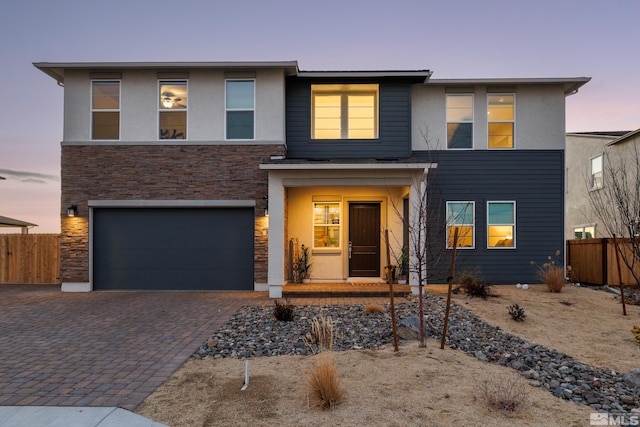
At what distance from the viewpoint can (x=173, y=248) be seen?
11.5 m

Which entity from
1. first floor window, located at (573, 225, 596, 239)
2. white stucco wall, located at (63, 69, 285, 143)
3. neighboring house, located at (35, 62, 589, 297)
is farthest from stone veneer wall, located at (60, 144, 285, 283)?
first floor window, located at (573, 225, 596, 239)

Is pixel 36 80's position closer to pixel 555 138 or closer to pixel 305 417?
pixel 305 417

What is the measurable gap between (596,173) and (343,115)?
13.3m

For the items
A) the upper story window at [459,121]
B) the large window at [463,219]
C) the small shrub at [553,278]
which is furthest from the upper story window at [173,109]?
the small shrub at [553,278]

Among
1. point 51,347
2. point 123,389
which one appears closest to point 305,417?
point 123,389

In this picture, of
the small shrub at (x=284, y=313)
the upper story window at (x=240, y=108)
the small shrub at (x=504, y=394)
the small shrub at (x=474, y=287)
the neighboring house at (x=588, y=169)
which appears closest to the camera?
the small shrub at (x=504, y=394)

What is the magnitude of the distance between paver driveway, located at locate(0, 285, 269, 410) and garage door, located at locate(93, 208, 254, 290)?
0.54 m

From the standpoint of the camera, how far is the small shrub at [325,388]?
12.4ft

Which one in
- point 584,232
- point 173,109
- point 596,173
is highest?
point 173,109

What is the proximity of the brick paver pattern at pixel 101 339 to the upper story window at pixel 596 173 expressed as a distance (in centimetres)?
1409

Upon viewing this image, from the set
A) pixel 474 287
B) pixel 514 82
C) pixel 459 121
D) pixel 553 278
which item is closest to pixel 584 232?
pixel 553 278

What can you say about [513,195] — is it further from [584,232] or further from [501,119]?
[584,232]

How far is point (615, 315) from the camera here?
827cm

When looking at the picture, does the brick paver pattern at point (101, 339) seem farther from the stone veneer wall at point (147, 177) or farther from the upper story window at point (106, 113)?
the upper story window at point (106, 113)
